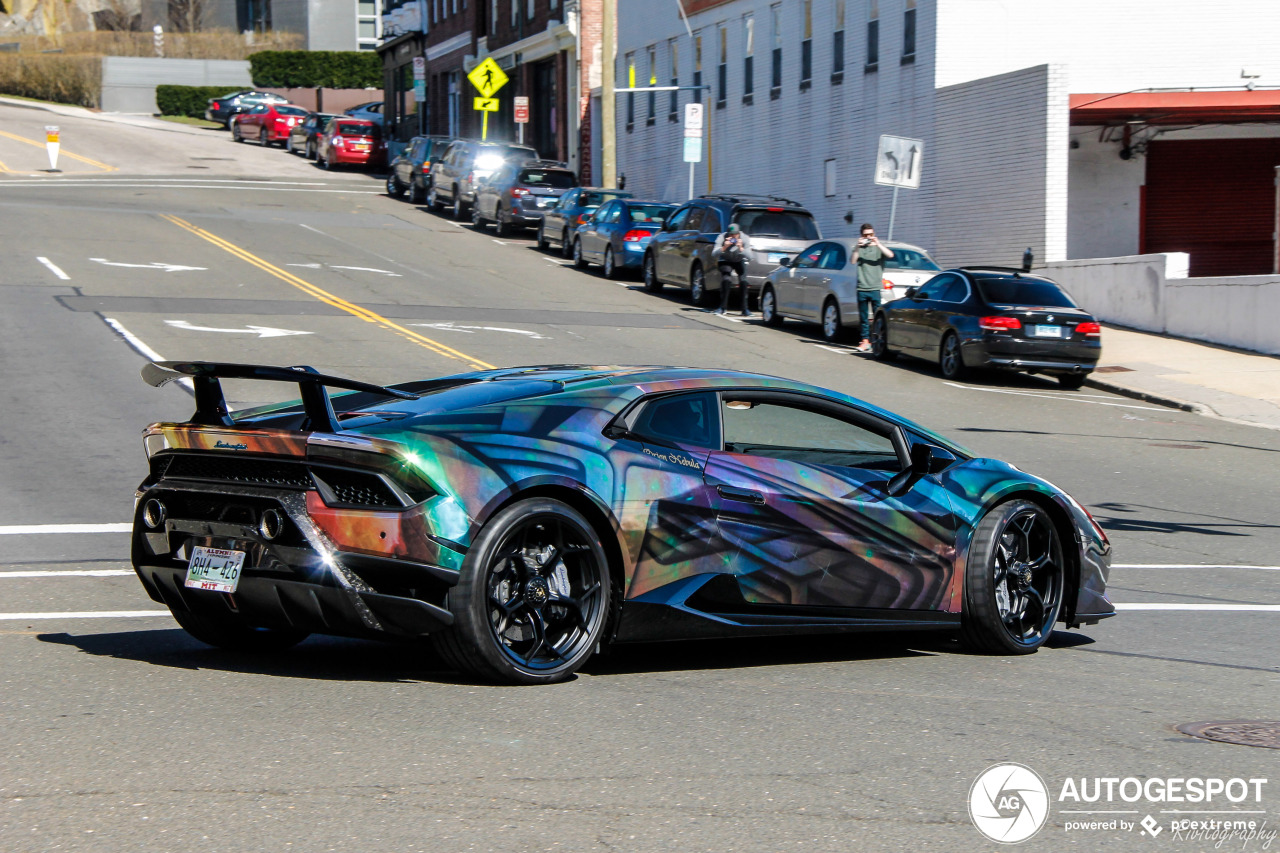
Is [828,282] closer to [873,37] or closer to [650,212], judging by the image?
[650,212]

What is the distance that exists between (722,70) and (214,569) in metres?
40.4

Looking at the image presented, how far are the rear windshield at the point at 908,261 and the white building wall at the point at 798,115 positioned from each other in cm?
740

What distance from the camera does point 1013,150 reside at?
29.8 meters

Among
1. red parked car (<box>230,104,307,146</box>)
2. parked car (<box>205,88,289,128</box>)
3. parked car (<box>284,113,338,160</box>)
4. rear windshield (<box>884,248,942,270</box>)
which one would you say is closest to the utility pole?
rear windshield (<box>884,248,942,270</box>)

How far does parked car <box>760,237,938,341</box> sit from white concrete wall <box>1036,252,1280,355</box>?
11.7ft

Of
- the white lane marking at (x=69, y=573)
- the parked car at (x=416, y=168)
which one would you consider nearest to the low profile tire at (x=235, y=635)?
the white lane marking at (x=69, y=573)

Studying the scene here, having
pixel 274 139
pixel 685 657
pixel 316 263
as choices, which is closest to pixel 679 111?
pixel 316 263

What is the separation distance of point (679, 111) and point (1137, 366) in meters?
27.1

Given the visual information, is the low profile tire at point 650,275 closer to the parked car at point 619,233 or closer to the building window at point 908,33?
the parked car at point 619,233

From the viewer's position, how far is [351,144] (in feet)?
187

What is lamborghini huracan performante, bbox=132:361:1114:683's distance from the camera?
5.94 metres

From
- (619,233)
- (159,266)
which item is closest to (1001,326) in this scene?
(619,233)

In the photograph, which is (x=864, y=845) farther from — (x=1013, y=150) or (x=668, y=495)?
(x=1013, y=150)

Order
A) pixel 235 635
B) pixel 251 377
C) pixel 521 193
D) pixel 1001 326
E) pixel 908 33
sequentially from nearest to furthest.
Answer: pixel 251 377
pixel 235 635
pixel 1001 326
pixel 908 33
pixel 521 193
